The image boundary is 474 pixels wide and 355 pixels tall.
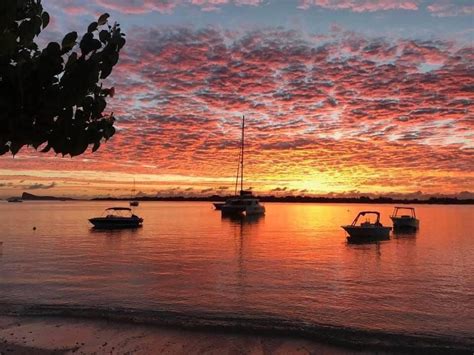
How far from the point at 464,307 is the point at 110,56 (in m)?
22.7

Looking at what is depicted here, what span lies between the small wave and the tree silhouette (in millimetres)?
13328

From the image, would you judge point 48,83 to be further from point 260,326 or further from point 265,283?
point 265,283

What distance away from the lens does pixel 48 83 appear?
6.20m

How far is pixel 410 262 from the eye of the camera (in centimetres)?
4128

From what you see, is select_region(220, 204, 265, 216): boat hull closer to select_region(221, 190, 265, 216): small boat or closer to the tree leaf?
select_region(221, 190, 265, 216): small boat

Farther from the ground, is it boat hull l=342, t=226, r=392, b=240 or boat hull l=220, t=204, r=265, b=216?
boat hull l=220, t=204, r=265, b=216

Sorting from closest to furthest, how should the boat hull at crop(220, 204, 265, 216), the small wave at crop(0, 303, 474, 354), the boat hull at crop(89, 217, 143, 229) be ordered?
1. the small wave at crop(0, 303, 474, 354)
2. the boat hull at crop(89, 217, 143, 229)
3. the boat hull at crop(220, 204, 265, 216)

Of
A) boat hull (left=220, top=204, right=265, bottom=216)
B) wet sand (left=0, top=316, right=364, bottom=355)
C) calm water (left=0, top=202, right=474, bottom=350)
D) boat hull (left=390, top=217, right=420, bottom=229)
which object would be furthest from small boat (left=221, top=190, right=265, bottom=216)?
wet sand (left=0, top=316, right=364, bottom=355)

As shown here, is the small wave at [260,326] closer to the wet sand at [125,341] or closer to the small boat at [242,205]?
the wet sand at [125,341]

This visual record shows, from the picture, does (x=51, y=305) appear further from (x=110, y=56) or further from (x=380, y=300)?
(x=110, y=56)

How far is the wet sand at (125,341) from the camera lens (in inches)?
574

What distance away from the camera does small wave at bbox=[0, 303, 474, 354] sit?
16.3m

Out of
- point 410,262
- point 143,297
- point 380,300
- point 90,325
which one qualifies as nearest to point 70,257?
point 143,297

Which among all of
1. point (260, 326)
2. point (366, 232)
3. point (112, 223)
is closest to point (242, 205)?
point (112, 223)
